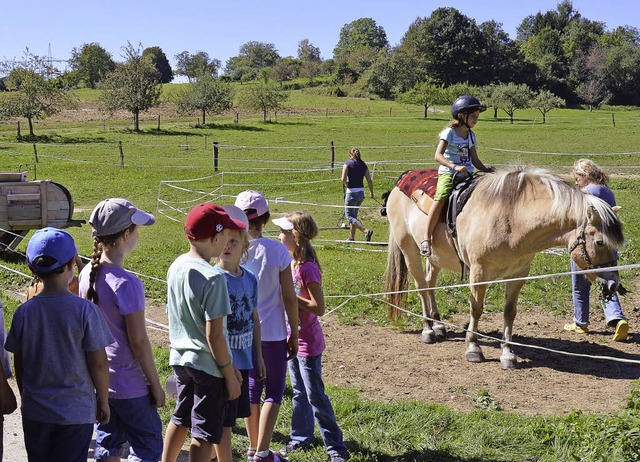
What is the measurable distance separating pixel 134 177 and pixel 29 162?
7174 millimetres

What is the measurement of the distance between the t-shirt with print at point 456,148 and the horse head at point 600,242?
1563 millimetres

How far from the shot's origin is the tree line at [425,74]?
47781 mm

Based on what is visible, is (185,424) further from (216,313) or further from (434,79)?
(434,79)

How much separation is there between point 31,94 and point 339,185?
95.4 ft

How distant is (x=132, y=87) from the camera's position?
4772 centimetres

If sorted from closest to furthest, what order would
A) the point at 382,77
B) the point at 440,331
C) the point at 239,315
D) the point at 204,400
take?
the point at 204,400 < the point at 239,315 < the point at 440,331 < the point at 382,77

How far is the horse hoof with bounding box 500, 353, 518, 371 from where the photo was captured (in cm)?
655

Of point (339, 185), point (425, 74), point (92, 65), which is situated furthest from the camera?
point (92, 65)

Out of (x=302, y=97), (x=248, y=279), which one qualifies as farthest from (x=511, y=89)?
(x=248, y=279)

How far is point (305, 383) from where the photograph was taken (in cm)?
457

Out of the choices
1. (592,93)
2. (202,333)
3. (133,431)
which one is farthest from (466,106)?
(592,93)

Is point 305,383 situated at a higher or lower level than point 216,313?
lower

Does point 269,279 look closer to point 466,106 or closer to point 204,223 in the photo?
point 204,223

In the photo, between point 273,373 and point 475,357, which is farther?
point 475,357
